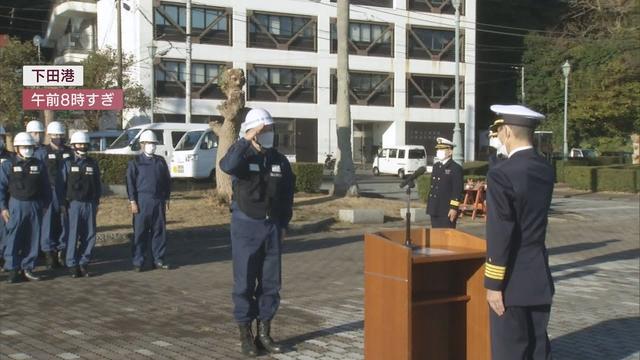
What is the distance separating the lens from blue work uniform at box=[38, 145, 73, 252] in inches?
432

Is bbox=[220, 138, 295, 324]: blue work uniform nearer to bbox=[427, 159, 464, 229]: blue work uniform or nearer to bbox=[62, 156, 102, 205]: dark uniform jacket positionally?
bbox=[427, 159, 464, 229]: blue work uniform

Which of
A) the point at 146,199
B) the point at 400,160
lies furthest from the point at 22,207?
the point at 400,160

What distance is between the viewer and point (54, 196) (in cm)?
1099

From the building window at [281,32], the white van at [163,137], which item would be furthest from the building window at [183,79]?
the white van at [163,137]

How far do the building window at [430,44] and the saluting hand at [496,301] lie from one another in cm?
5183

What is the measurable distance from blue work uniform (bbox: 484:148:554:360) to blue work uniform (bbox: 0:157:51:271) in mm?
7492

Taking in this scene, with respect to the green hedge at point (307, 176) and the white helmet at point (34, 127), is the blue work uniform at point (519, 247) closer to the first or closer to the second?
the white helmet at point (34, 127)

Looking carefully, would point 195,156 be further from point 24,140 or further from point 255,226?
point 255,226

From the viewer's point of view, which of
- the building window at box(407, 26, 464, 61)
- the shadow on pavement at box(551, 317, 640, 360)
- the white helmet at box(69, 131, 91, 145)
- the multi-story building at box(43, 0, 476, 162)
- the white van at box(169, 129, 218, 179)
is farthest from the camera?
the building window at box(407, 26, 464, 61)

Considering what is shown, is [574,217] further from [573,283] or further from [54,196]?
[54,196]

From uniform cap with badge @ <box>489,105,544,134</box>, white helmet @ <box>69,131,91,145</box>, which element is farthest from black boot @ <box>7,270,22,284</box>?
uniform cap with badge @ <box>489,105,544,134</box>

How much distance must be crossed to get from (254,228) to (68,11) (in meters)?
46.9

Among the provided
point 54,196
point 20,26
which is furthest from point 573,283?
point 20,26

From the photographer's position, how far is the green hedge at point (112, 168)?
1969 cm
